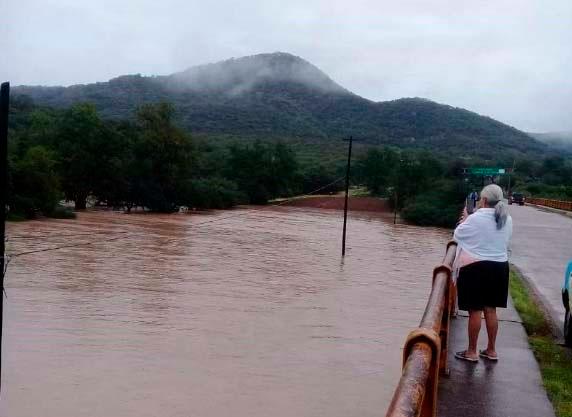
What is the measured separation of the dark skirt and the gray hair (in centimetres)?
35

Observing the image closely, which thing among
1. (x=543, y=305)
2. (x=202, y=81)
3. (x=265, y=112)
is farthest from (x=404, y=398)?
(x=202, y=81)

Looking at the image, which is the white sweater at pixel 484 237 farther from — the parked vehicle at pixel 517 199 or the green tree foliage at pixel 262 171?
the green tree foliage at pixel 262 171

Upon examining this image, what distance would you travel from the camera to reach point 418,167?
6338cm

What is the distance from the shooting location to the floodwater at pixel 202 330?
9.33 m

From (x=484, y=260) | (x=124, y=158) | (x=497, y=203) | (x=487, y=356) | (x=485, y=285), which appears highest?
(x=124, y=158)

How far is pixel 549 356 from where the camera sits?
265 inches

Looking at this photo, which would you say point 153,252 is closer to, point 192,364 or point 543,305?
point 192,364

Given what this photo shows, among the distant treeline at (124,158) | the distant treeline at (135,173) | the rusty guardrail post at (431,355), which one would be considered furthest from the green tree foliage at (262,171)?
the rusty guardrail post at (431,355)

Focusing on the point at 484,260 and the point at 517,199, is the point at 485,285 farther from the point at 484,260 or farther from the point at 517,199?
the point at 517,199

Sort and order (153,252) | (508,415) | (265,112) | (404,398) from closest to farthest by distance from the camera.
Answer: (404,398), (508,415), (153,252), (265,112)

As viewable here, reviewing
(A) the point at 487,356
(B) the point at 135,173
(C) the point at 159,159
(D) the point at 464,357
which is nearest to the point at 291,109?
(C) the point at 159,159

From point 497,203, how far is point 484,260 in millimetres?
476

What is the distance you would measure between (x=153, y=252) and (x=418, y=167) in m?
41.3

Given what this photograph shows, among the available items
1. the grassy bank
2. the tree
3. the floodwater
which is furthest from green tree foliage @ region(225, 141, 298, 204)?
the grassy bank
